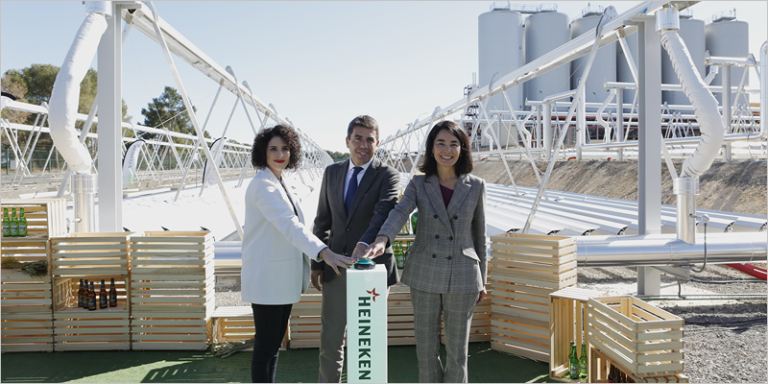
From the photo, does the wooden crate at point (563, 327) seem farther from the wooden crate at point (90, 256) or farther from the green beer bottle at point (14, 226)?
the green beer bottle at point (14, 226)

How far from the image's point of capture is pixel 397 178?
9.62 ft

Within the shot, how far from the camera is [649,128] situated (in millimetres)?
5727

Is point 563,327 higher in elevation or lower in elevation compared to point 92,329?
higher

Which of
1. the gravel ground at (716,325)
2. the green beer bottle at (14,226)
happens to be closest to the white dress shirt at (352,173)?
the gravel ground at (716,325)

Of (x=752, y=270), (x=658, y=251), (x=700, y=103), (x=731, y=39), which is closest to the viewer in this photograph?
(x=700, y=103)

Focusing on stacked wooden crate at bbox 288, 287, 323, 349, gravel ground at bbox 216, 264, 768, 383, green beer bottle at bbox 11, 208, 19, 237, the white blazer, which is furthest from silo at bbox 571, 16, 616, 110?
green beer bottle at bbox 11, 208, 19, 237

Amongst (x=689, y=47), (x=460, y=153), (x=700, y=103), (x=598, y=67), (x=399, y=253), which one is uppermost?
(x=689, y=47)

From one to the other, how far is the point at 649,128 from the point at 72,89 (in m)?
6.41

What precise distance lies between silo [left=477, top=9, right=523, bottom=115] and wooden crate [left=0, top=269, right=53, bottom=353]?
109 ft

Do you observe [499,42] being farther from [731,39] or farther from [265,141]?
[265,141]

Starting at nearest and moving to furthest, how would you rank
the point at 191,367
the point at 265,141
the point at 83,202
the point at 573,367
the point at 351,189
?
the point at 265,141 → the point at 351,189 → the point at 573,367 → the point at 191,367 → the point at 83,202

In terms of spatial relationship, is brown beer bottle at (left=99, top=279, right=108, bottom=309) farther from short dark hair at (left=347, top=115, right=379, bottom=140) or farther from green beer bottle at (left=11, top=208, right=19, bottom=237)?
short dark hair at (left=347, top=115, right=379, bottom=140)

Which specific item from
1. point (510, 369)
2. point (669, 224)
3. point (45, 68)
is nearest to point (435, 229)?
point (510, 369)

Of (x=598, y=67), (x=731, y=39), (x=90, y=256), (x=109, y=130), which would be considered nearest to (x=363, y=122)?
(x=90, y=256)
